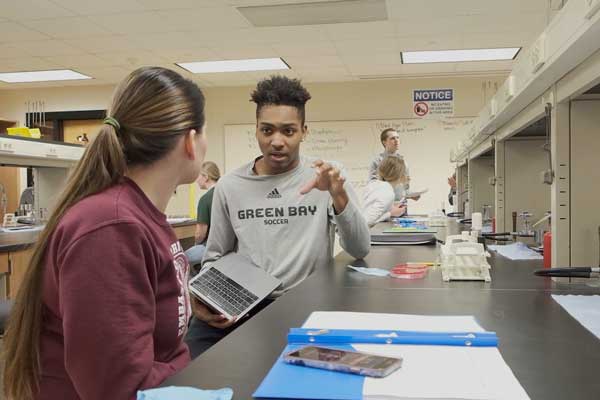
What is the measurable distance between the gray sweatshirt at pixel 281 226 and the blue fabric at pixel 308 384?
1.04 metres

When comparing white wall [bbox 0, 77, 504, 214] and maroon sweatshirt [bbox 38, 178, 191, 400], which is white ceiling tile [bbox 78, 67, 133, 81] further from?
maroon sweatshirt [bbox 38, 178, 191, 400]

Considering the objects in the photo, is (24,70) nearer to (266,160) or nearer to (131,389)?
(266,160)

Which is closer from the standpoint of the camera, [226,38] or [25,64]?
[226,38]

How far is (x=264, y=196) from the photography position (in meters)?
1.82

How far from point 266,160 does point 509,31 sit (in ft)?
12.1

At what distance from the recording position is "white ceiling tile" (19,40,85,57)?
4.94 m

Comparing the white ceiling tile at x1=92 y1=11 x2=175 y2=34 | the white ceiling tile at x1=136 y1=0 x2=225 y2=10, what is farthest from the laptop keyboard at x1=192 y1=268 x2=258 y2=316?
the white ceiling tile at x1=92 y1=11 x2=175 y2=34

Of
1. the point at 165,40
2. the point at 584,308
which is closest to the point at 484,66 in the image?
the point at 165,40

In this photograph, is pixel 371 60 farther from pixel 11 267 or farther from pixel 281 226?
pixel 281 226

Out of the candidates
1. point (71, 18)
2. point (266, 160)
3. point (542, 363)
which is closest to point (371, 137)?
point (71, 18)

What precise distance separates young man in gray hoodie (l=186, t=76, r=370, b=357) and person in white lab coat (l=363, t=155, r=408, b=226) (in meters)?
1.75

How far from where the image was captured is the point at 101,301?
0.73 m

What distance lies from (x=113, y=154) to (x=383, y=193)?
2.88 metres

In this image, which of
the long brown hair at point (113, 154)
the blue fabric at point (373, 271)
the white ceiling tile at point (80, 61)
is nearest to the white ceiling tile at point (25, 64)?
the white ceiling tile at point (80, 61)
